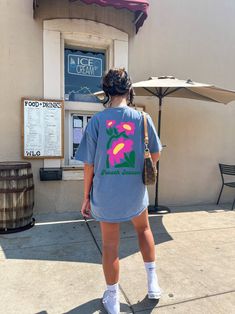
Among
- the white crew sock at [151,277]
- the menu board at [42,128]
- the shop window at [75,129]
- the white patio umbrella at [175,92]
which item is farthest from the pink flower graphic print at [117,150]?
the shop window at [75,129]

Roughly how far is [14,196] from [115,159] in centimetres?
224

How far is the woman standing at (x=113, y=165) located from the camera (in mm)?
2127

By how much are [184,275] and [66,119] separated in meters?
3.14

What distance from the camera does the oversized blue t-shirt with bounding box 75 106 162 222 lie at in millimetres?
2123

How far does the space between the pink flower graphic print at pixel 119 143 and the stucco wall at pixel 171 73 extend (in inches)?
112

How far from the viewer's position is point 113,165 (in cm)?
213

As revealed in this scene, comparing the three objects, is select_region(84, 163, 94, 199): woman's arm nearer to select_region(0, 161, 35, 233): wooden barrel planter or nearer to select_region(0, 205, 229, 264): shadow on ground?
select_region(0, 205, 229, 264): shadow on ground

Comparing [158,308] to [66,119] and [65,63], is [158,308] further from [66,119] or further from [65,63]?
[65,63]

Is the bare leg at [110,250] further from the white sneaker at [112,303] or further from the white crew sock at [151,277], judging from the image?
the white crew sock at [151,277]

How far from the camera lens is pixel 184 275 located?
2848mm

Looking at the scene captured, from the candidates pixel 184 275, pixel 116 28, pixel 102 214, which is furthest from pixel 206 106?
pixel 102 214

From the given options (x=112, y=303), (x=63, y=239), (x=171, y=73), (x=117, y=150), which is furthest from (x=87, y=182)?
(x=171, y=73)

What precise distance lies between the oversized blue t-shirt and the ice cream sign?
321 cm

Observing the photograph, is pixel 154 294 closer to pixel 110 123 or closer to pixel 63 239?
pixel 110 123
